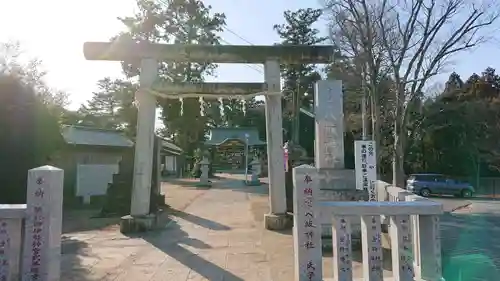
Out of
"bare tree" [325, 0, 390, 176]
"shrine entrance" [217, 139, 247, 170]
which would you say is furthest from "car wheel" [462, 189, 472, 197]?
"shrine entrance" [217, 139, 247, 170]

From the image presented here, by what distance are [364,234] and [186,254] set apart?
3.77 metres

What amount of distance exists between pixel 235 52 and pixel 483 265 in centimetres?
671

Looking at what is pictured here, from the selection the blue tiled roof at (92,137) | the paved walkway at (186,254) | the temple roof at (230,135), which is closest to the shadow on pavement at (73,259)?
the paved walkway at (186,254)

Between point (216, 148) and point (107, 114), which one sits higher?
point (107, 114)

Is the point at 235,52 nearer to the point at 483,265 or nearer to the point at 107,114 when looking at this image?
the point at 483,265

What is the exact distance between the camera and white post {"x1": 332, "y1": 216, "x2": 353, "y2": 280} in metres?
4.54

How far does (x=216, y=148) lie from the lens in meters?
46.1

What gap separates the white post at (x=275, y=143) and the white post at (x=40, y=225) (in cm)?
634

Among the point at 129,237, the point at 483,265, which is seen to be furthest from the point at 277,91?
the point at 483,265

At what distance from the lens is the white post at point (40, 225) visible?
4406mm

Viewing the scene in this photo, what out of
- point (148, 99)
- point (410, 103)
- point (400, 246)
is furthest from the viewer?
point (410, 103)

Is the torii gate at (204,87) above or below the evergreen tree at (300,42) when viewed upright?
below

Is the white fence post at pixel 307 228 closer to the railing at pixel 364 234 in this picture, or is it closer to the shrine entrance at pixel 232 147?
the railing at pixel 364 234

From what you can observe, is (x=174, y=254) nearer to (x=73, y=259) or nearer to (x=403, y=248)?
(x=73, y=259)
